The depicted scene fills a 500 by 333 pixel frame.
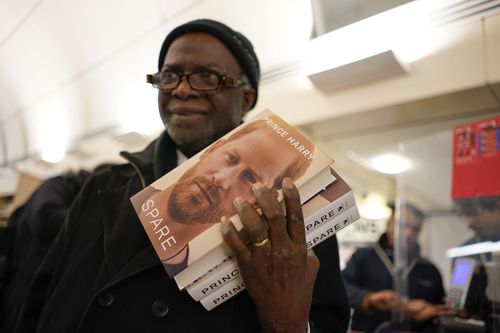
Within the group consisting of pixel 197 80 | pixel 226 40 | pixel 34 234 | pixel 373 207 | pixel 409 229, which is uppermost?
pixel 373 207

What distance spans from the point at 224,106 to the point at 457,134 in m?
1.16

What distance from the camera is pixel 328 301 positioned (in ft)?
2.94

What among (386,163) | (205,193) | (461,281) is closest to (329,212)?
(205,193)

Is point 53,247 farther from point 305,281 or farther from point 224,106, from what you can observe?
point 305,281

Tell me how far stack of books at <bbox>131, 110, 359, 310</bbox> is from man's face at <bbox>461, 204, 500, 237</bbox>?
1.11m

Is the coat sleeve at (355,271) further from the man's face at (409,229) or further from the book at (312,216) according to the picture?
the book at (312,216)

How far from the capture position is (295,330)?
2.31 ft

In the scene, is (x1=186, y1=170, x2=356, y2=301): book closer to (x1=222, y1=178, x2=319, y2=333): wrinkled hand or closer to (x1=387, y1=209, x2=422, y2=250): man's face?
(x1=222, y1=178, x2=319, y2=333): wrinkled hand

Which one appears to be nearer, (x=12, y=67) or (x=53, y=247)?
(x=53, y=247)

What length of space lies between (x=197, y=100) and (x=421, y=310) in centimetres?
186

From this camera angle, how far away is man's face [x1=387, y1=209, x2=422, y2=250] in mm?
2758

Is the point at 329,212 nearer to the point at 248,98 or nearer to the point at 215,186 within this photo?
the point at 215,186

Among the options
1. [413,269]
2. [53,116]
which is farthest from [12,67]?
[413,269]

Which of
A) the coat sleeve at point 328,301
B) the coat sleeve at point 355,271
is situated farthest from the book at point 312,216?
the coat sleeve at point 355,271
